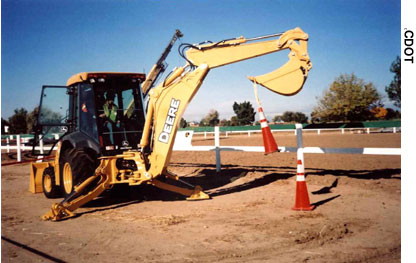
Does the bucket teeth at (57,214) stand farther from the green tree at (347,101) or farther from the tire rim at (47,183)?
the green tree at (347,101)

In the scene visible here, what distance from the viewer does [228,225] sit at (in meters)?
5.33

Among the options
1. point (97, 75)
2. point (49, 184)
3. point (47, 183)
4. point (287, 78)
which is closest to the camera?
point (287, 78)

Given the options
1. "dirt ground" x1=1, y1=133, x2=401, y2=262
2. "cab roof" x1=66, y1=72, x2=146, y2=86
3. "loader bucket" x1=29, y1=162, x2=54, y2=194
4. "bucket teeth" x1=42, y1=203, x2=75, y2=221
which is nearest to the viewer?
"dirt ground" x1=1, y1=133, x2=401, y2=262

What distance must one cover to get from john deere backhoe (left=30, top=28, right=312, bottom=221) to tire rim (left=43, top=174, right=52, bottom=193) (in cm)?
5

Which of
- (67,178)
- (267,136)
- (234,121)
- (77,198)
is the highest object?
(234,121)

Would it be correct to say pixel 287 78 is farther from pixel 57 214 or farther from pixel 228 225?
pixel 57 214

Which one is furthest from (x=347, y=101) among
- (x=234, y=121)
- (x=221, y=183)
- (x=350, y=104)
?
(x=221, y=183)

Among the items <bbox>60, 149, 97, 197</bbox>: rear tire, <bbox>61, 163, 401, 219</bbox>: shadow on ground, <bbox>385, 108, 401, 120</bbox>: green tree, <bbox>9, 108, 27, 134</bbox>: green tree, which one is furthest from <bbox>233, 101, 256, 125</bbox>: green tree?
<bbox>60, 149, 97, 197</bbox>: rear tire

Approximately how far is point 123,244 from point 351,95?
5226cm

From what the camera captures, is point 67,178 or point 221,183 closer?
point 67,178

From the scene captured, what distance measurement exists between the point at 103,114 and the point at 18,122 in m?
31.8

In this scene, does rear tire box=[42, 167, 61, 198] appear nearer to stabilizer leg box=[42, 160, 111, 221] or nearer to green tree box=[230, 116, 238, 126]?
stabilizer leg box=[42, 160, 111, 221]

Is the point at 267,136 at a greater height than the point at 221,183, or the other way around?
the point at 267,136

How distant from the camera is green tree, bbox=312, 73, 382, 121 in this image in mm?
49250
